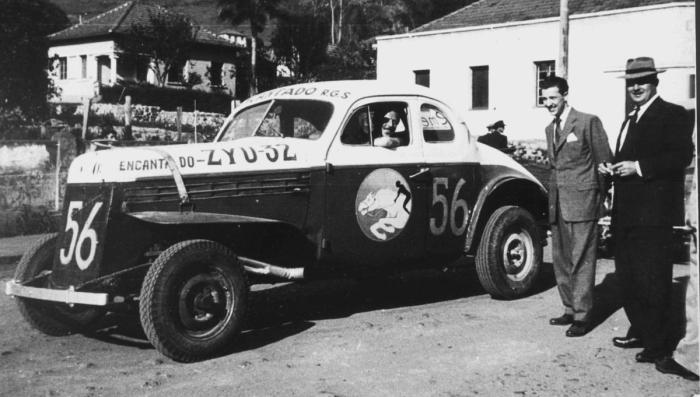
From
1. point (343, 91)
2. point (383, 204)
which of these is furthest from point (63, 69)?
point (383, 204)

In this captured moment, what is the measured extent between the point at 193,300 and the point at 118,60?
42.7m

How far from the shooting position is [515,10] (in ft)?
96.3

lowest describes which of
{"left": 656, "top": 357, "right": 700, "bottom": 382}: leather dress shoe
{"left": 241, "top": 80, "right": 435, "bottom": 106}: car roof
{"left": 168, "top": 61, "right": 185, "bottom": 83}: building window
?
{"left": 656, "top": 357, "right": 700, "bottom": 382}: leather dress shoe

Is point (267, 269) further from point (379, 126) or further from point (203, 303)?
point (379, 126)

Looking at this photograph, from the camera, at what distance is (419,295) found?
28.7 feet

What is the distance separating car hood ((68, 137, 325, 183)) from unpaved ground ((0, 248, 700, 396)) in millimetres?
1328

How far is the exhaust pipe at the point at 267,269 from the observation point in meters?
6.79

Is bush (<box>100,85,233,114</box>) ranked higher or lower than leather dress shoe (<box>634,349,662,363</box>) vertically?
higher

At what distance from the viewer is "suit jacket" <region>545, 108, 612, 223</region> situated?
6809 millimetres

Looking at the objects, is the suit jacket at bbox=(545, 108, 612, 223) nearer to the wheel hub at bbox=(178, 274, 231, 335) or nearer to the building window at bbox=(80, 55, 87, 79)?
the wheel hub at bbox=(178, 274, 231, 335)

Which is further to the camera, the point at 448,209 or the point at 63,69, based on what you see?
the point at 63,69

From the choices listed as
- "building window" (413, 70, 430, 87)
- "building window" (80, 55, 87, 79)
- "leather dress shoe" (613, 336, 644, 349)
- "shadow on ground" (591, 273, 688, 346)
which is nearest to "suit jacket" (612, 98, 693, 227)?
"shadow on ground" (591, 273, 688, 346)

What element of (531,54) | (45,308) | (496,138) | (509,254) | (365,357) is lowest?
(365,357)

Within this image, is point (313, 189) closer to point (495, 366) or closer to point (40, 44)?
point (495, 366)
